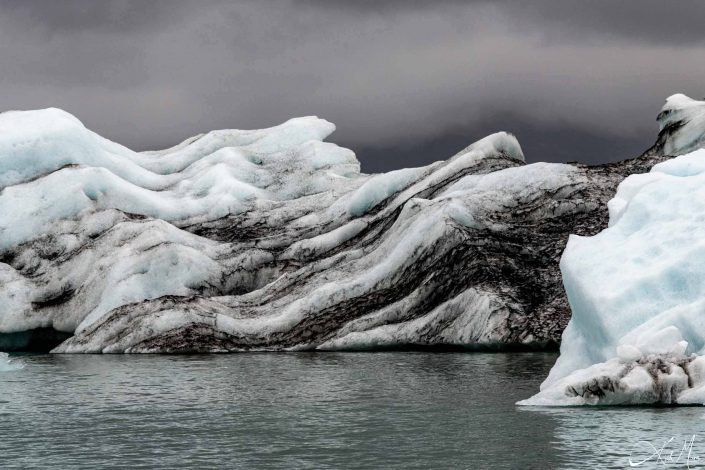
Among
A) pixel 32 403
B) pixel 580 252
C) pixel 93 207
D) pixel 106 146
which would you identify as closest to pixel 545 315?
pixel 580 252

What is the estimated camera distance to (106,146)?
56125mm

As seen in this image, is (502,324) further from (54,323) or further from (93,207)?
(93,207)

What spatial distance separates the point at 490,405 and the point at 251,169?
36674 mm

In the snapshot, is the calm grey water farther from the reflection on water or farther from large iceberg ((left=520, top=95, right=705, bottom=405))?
large iceberg ((left=520, top=95, right=705, bottom=405))

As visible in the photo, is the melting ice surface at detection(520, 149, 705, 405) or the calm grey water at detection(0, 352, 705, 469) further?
the melting ice surface at detection(520, 149, 705, 405)

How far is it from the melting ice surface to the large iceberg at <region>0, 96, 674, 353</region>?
40.5 feet

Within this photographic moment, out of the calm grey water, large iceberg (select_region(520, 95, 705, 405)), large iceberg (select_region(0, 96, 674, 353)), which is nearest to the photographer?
the calm grey water

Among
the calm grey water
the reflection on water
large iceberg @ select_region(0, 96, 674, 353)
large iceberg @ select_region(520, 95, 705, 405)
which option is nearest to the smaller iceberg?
the calm grey water

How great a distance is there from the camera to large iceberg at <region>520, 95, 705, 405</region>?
17188mm

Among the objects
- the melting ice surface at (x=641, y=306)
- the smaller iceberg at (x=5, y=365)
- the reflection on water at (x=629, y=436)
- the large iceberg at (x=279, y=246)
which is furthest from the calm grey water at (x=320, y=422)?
the large iceberg at (x=279, y=246)

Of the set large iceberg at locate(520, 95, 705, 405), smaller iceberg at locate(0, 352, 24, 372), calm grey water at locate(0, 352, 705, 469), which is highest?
large iceberg at locate(520, 95, 705, 405)

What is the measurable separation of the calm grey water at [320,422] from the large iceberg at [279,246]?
23.3 feet

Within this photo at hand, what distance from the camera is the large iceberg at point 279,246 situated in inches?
1371

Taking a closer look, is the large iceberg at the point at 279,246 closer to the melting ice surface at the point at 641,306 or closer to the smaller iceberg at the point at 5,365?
the smaller iceberg at the point at 5,365
